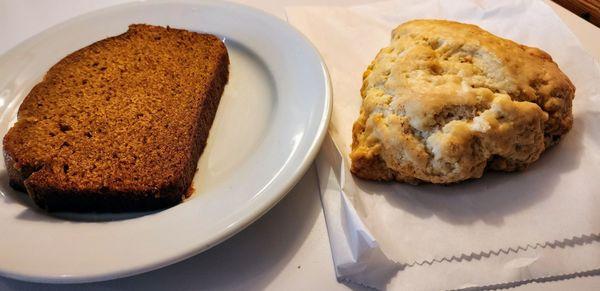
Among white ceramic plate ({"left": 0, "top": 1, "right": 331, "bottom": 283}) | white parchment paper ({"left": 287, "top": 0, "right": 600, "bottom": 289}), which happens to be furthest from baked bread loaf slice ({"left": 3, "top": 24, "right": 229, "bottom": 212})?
white parchment paper ({"left": 287, "top": 0, "right": 600, "bottom": 289})

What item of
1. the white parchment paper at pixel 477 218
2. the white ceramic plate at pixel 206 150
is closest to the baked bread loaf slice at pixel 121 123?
the white ceramic plate at pixel 206 150

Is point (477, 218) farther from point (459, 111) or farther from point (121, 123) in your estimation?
point (121, 123)

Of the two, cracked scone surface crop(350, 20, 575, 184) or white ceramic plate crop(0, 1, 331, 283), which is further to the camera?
cracked scone surface crop(350, 20, 575, 184)

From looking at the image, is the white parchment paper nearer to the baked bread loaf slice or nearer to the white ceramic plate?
the white ceramic plate

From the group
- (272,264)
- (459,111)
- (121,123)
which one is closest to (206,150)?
(121,123)

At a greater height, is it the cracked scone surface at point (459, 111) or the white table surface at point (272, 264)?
the cracked scone surface at point (459, 111)

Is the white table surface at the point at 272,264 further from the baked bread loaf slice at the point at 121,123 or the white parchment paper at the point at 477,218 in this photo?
the baked bread loaf slice at the point at 121,123
